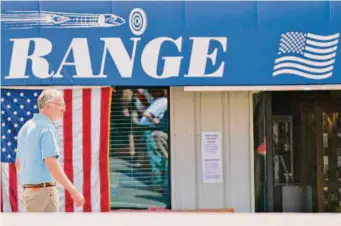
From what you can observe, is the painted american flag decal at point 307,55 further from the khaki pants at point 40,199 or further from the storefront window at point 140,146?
the khaki pants at point 40,199

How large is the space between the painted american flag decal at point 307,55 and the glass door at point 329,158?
140cm

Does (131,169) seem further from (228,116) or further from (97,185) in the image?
(228,116)

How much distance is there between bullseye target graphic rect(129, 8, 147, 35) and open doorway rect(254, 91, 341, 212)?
2467 mm

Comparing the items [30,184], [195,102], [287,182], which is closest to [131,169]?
[195,102]

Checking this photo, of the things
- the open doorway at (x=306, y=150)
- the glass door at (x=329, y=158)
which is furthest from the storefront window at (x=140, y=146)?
the glass door at (x=329, y=158)

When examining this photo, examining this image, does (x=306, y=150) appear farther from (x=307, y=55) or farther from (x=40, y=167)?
(x=40, y=167)

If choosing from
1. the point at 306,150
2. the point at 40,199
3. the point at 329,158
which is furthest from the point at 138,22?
the point at 329,158

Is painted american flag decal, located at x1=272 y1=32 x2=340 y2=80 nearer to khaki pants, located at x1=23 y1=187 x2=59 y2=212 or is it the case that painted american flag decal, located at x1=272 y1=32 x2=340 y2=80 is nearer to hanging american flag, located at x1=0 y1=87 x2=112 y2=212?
hanging american flag, located at x1=0 y1=87 x2=112 y2=212

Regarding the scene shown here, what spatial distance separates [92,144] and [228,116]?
200 centimetres

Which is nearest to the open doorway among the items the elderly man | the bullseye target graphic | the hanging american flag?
the bullseye target graphic

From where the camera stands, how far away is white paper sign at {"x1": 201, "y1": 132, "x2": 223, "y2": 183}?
775 cm

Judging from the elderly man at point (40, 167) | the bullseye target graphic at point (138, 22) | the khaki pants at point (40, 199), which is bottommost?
the khaki pants at point (40, 199)

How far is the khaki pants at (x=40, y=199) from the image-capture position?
621 centimetres

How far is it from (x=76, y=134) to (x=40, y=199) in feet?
4.91
